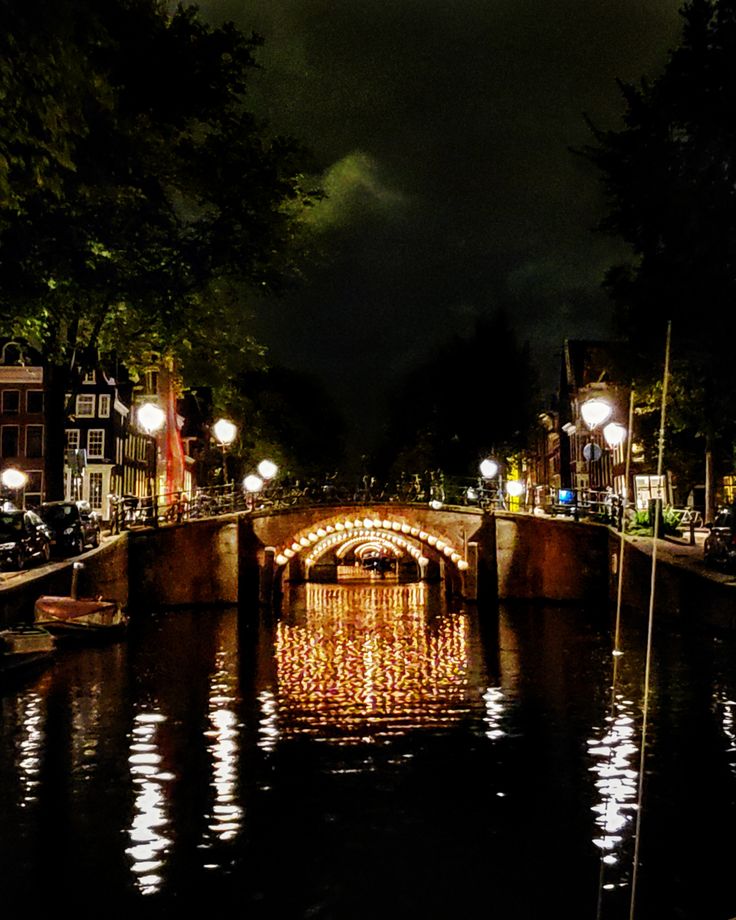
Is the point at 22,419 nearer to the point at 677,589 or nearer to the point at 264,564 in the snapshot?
the point at 264,564

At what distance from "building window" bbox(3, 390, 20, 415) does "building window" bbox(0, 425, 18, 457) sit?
856 mm

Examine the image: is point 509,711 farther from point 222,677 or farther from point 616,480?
point 616,480

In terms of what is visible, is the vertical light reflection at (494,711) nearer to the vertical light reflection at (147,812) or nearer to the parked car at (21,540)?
the vertical light reflection at (147,812)

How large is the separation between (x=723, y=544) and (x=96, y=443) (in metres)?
41.2

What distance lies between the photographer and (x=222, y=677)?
22734 millimetres

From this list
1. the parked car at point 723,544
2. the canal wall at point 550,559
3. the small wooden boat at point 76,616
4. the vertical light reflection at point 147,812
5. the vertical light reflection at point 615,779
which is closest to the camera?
the vertical light reflection at point 147,812

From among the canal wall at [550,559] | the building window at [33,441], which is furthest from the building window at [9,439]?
the canal wall at [550,559]

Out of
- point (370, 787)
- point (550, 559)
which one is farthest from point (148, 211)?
point (550, 559)

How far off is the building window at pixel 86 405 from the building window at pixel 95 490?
3499 mm

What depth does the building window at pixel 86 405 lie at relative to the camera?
5875cm

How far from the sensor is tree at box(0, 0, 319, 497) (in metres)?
19.7

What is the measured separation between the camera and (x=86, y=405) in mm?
58969

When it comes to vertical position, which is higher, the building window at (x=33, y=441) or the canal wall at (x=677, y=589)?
the building window at (x=33, y=441)

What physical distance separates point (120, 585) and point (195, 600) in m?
4.72
